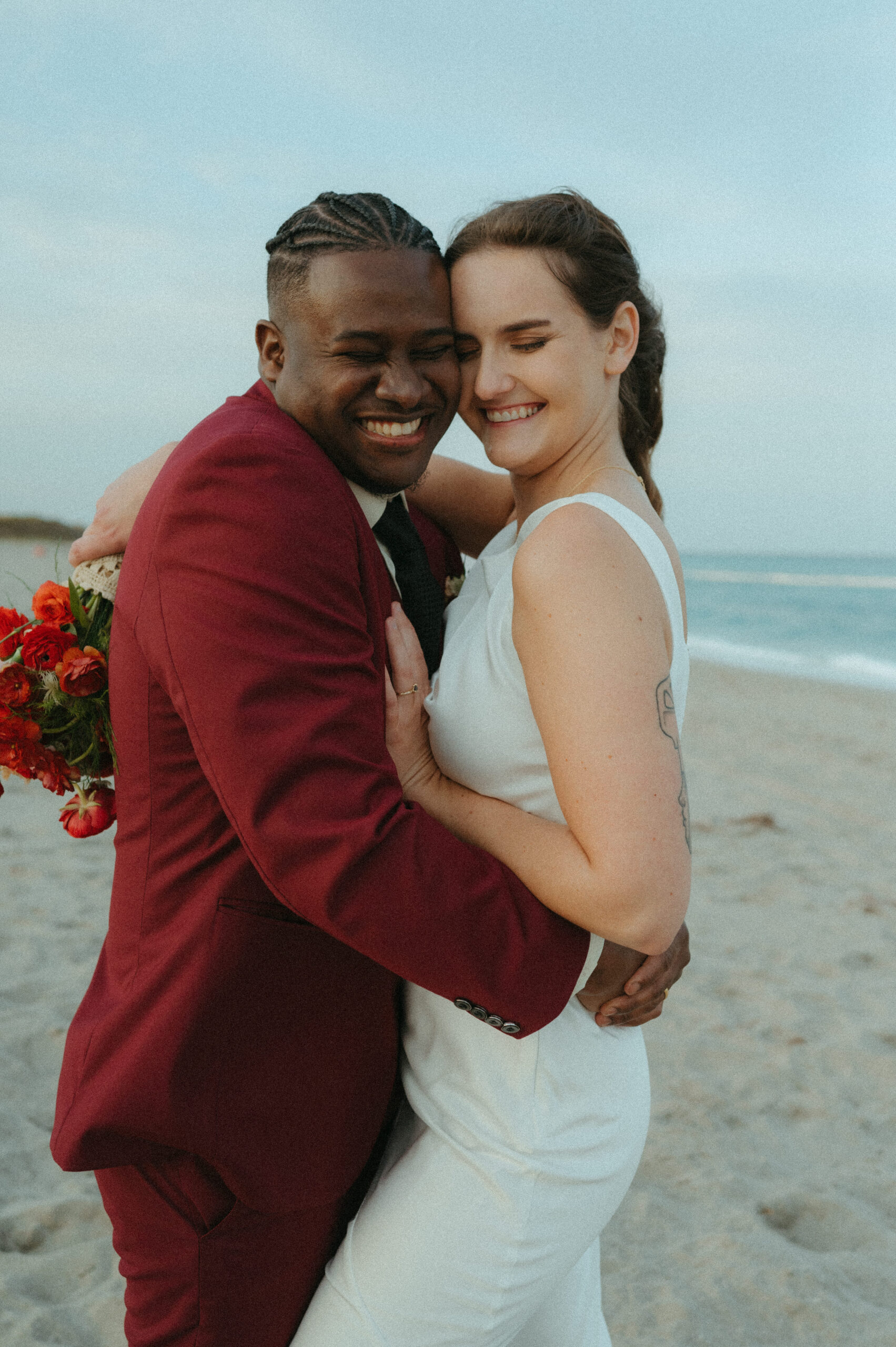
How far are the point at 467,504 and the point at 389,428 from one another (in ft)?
3.04

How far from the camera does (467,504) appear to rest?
8.64 feet

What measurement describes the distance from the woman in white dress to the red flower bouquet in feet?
1.90

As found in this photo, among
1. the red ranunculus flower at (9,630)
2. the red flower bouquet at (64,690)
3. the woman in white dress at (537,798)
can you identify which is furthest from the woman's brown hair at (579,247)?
the red ranunculus flower at (9,630)

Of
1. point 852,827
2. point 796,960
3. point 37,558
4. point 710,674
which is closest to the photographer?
point 796,960

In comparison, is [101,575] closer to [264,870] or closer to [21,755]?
[21,755]

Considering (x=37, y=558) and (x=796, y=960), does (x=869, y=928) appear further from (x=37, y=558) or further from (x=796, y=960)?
(x=37, y=558)

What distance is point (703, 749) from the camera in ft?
32.9

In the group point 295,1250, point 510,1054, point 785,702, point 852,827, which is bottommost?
point 785,702

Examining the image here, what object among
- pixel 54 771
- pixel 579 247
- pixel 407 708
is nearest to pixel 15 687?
pixel 54 771

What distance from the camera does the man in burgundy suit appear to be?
134 cm

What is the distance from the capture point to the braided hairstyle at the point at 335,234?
1.62 m

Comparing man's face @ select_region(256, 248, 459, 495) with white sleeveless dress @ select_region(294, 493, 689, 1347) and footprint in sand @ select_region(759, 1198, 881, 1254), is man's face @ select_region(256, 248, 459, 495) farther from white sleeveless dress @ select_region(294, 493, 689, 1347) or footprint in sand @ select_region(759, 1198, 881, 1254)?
footprint in sand @ select_region(759, 1198, 881, 1254)

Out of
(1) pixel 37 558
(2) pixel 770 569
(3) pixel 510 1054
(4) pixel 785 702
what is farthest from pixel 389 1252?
(2) pixel 770 569

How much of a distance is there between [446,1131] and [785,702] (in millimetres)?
12600
